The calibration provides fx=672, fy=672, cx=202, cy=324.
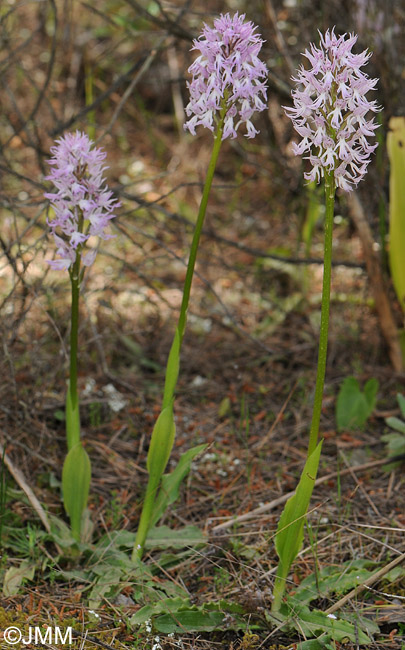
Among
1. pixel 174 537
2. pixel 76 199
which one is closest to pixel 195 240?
pixel 76 199

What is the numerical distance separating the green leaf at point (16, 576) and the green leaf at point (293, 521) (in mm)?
792

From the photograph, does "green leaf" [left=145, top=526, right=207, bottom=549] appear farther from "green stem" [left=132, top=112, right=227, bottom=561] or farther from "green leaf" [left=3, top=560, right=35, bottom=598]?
"green leaf" [left=3, top=560, right=35, bottom=598]

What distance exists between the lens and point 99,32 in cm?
605

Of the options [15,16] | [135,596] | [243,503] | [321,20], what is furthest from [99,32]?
[135,596]

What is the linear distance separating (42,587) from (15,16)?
5.59 metres

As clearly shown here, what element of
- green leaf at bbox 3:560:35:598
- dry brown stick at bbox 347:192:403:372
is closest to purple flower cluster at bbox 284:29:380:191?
green leaf at bbox 3:560:35:598

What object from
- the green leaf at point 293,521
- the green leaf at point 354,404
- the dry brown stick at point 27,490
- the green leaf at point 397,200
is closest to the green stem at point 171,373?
the dry brown stick at point 27,490

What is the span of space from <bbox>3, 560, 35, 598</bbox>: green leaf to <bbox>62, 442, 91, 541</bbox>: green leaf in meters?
0.20

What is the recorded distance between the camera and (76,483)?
2279mm

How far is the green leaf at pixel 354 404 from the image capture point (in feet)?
9.71

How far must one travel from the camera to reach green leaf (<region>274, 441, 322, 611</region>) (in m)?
1.90

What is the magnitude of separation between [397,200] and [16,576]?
226 cm

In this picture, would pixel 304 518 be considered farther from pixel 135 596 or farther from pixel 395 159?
pixel 395 159

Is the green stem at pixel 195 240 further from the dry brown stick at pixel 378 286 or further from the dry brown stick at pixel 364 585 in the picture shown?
the dry brown stick at pixel 378 286
